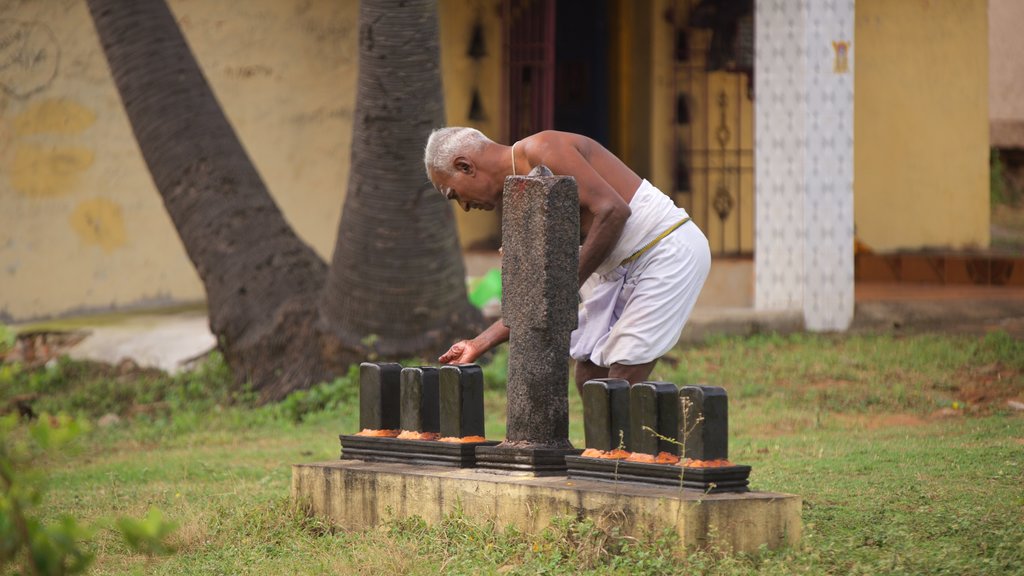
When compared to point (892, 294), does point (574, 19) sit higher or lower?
higher

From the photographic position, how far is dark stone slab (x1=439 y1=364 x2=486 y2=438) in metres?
5.18

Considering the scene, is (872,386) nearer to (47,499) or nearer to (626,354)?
(626,354)

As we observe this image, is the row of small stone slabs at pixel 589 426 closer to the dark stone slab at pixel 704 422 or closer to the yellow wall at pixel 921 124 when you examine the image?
the dark stone slab at pixel 704 422

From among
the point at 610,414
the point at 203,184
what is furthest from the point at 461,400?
the point at 203,184

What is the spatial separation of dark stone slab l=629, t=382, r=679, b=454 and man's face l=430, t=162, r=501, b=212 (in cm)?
97

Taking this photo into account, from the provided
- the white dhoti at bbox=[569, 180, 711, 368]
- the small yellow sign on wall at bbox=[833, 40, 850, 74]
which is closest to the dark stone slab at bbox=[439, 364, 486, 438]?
the white dhoti at bbox=[569, 180, 711, 368]

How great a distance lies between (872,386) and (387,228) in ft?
10.1

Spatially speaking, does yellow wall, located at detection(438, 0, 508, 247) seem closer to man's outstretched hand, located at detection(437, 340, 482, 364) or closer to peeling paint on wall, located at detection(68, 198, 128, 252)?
peeling paint on wall, located at detection(68, 198, 128, 252)

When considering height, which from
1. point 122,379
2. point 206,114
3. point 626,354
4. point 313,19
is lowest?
point 122,379

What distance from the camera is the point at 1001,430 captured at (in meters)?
7.24

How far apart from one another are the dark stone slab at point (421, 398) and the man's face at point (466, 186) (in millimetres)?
656

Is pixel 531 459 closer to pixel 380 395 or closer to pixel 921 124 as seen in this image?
pixel 380 395

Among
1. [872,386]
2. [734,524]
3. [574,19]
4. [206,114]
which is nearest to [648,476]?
[734,524]

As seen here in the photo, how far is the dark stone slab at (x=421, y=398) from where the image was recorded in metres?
5.36
